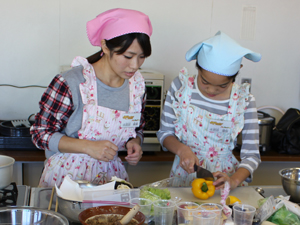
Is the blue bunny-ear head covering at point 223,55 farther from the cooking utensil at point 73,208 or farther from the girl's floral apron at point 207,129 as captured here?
the cooking utensil at point 73,208

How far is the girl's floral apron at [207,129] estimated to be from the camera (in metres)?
1.77

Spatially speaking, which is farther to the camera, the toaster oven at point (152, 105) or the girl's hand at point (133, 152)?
the toaster oven at point (152, 105)

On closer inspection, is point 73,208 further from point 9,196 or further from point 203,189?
point 203,189

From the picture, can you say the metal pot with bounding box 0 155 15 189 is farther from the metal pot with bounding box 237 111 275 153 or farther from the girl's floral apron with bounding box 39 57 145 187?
the metal pot with bounding box 237 111 275 153

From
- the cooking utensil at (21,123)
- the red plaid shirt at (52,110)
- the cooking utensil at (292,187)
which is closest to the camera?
the cooking utensil at (292,187)

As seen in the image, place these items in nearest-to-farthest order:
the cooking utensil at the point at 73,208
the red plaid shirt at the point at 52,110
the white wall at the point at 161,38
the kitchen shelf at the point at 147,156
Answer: the cooking utensil at the point at 73,208, the red plaid shirt at the point at 52,110, the kitchen shelf at the point at 147,156, the white wall at the point at 161,38

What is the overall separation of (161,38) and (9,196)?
191 cm

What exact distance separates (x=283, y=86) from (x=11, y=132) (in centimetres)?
230

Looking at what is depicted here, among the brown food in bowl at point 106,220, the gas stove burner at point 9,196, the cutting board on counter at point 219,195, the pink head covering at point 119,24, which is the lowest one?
the cutting board on counter at point 219,195

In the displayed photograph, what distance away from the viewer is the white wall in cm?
266

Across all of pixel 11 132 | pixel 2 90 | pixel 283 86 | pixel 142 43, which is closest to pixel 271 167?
pixel 283 86

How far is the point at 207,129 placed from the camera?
179cm

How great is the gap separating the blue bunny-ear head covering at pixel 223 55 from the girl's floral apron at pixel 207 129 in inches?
9.1

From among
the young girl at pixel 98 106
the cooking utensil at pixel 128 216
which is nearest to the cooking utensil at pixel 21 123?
the young girl at pixel 98 106
